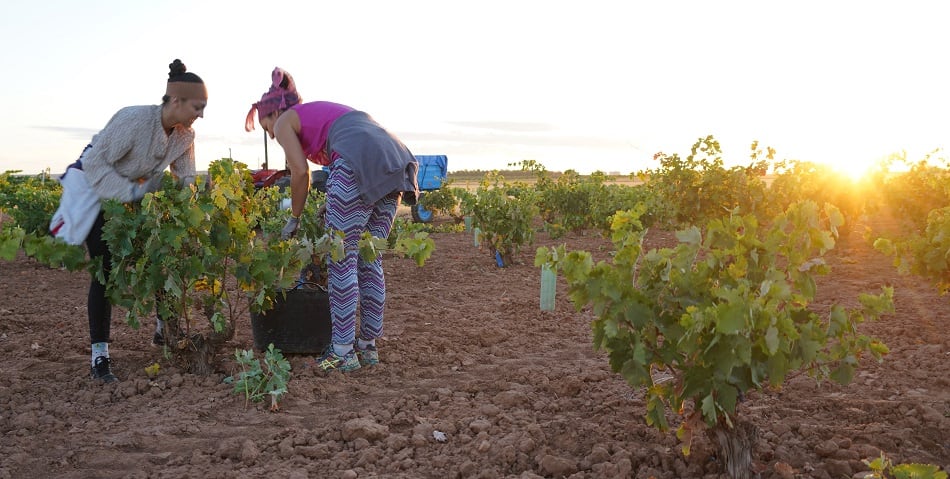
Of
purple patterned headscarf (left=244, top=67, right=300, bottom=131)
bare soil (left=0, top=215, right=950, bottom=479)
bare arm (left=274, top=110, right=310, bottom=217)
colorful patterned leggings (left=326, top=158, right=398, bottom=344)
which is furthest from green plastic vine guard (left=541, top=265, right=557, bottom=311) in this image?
purple patterned headscarf (left=244, top=67, right=300, bottom=131)

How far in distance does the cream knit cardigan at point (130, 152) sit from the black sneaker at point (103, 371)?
852 millimetres

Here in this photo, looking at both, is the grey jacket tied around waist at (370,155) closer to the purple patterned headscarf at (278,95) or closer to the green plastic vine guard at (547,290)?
the purple patterned headscarf at (278,95)

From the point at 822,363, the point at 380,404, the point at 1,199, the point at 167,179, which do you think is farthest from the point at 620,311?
the point at 1,199

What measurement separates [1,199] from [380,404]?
8493 millimetres

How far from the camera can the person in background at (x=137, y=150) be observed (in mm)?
3602

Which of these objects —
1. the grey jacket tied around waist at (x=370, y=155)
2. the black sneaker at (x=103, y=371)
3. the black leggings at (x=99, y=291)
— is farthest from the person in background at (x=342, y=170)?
the black sneaker at (x=103, y=371)

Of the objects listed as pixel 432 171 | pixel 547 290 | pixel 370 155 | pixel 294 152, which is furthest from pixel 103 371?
pixel 432 171

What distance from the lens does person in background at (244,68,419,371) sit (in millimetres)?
3770

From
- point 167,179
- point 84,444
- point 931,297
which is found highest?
point 167,179

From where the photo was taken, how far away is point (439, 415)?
132 inches

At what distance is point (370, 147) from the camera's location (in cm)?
376

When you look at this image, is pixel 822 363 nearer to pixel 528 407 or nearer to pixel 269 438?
pixel 528 407

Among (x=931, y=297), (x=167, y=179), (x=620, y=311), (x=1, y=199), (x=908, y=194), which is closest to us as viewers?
(x=620, y=311)

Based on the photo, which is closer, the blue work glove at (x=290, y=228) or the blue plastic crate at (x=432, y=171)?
the blue work glove at (x=290, y=228)
